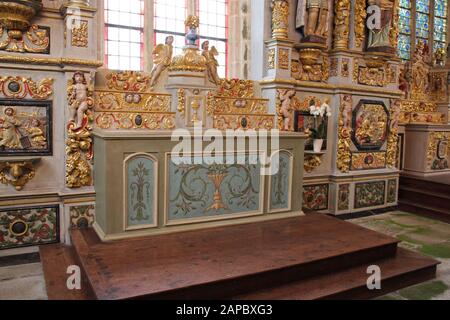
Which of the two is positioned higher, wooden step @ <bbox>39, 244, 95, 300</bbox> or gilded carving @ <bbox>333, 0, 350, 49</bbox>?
gilded carving @ <bbox>333, 0, 350, 49</bbox>

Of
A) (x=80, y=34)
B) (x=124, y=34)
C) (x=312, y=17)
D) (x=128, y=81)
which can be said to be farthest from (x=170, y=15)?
(x=312, y=17)

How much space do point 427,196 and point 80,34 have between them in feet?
18.2

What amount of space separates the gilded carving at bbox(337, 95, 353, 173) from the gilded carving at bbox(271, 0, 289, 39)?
4.48 feet

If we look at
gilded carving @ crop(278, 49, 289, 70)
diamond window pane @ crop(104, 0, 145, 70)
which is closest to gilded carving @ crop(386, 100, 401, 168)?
gilded carving @ crop(278, 49, 289, 70)

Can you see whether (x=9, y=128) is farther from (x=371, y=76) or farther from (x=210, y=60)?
(x=371, y=76)

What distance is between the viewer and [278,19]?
523cm

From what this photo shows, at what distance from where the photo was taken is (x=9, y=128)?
3.85 m

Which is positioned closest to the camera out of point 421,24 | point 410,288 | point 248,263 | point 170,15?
point 248,263

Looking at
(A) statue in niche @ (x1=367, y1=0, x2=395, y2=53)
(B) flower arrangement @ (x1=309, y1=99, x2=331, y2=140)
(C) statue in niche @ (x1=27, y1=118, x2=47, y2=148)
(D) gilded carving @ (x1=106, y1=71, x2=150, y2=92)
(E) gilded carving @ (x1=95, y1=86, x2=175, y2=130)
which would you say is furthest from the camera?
(A) statue in niche @ (x1=367, y1=0, x2=395, y2=53)

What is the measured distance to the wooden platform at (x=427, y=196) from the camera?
6.09 m

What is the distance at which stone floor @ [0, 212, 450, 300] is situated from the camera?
11.1 feet

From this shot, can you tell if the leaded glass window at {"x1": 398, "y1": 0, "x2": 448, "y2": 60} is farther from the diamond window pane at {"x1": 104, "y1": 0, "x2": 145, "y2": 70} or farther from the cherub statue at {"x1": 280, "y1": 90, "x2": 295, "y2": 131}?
the diamond window pane at {"x1": 104, "y1": 0, "x2": 145, "y2": 70}
